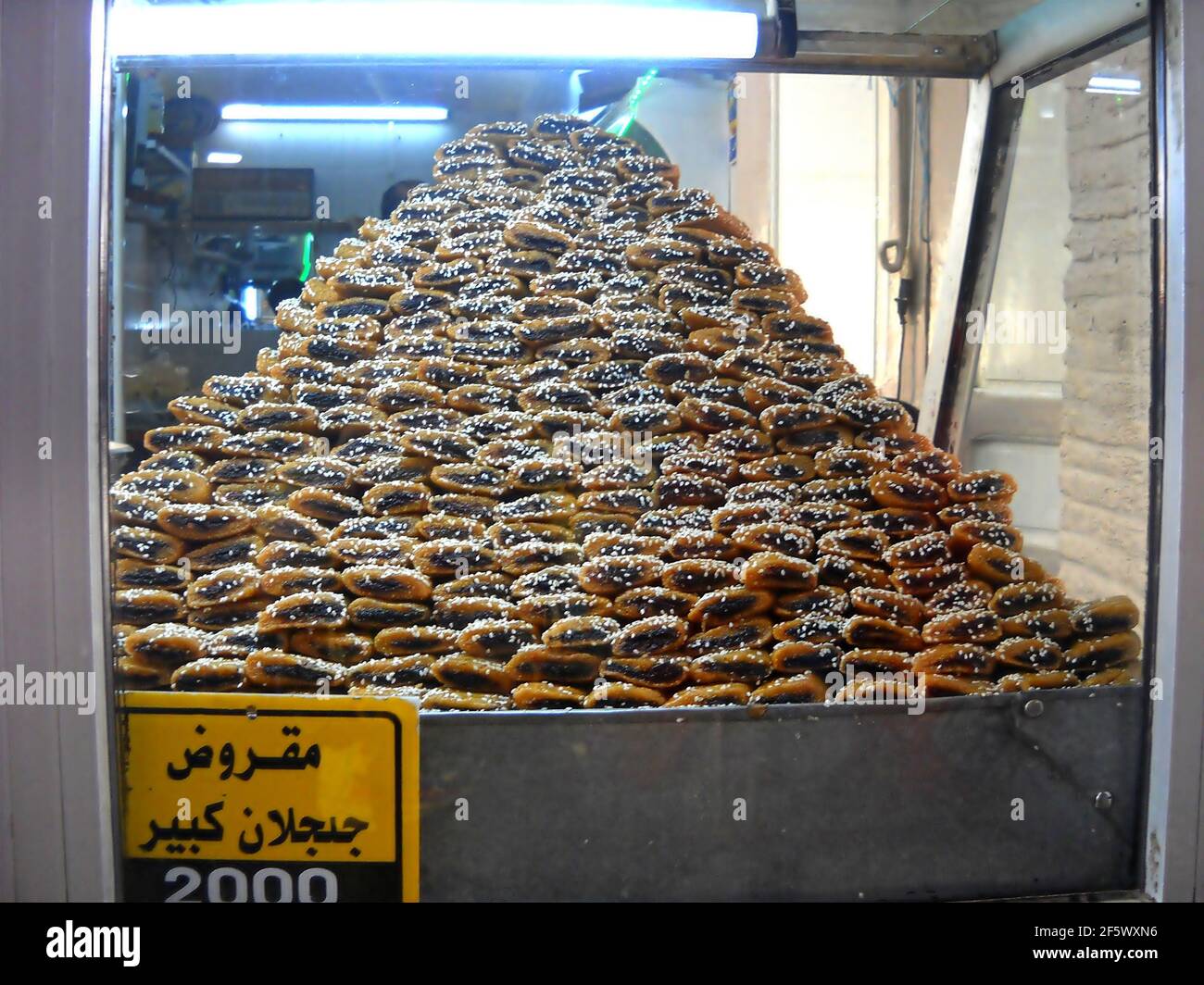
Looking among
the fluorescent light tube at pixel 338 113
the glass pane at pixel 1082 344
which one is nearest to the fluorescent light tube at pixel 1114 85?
the glass pane at pixel 1082 344

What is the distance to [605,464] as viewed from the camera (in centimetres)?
148

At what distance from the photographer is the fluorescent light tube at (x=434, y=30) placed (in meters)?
1.34

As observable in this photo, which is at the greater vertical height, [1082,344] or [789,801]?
[1082,344]

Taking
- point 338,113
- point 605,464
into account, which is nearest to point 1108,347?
point 605,464

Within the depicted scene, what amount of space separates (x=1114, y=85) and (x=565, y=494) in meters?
1.14

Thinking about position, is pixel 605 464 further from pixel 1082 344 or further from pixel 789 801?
pixel 1082 344

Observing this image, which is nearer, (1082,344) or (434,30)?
(434,30)

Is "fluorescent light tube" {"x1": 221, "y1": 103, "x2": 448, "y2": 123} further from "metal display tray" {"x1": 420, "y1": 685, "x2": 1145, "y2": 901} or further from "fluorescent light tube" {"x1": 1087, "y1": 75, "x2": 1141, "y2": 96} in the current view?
"fluorescent light tube" {"x1": 1087, "y1": 75, "x2": 1141, "y2": 96}

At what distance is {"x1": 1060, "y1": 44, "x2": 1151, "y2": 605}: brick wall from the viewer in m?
1.42

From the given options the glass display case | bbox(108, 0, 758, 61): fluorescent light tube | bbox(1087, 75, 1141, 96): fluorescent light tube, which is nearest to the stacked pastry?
the glass display case

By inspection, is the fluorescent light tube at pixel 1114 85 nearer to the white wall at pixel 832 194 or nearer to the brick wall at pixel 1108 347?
the brick wall at pixel 1108 347

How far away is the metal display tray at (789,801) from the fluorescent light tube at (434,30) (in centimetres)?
103

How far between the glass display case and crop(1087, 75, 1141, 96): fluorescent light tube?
0.03m

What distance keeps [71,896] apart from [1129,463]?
5.53ft
